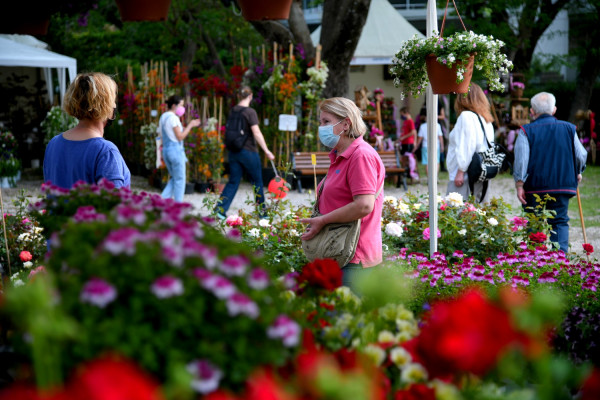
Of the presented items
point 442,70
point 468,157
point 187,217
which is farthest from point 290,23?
point 187,217

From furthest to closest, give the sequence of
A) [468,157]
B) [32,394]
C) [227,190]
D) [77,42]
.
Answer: [77,42] → [227,190] → [468,157] → [32,394]

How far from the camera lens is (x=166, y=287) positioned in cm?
132

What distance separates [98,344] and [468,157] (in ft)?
16.9

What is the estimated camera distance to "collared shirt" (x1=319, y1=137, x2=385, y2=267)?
3320 millimetres

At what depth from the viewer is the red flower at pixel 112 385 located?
1016 millimetres

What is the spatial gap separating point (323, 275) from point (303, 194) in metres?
10.5

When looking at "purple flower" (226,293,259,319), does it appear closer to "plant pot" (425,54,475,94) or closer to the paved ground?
"plant pot" (425,54,475,94)

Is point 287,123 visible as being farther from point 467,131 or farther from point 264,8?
point 264,8

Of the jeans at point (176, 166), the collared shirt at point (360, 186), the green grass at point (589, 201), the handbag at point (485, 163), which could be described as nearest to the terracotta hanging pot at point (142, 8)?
the collared shirt at point (360, 186)

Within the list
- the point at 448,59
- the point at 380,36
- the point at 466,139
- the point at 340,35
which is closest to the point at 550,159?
the point at 466,139

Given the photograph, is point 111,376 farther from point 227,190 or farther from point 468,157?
point 227,190

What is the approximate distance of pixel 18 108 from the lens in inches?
725

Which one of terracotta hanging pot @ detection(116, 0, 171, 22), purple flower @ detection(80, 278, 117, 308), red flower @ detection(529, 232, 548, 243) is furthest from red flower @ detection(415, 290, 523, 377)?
red flower @ detection(529, 232, 548, 243)

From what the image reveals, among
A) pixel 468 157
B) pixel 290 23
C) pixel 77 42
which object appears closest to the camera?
pixel 468 157
